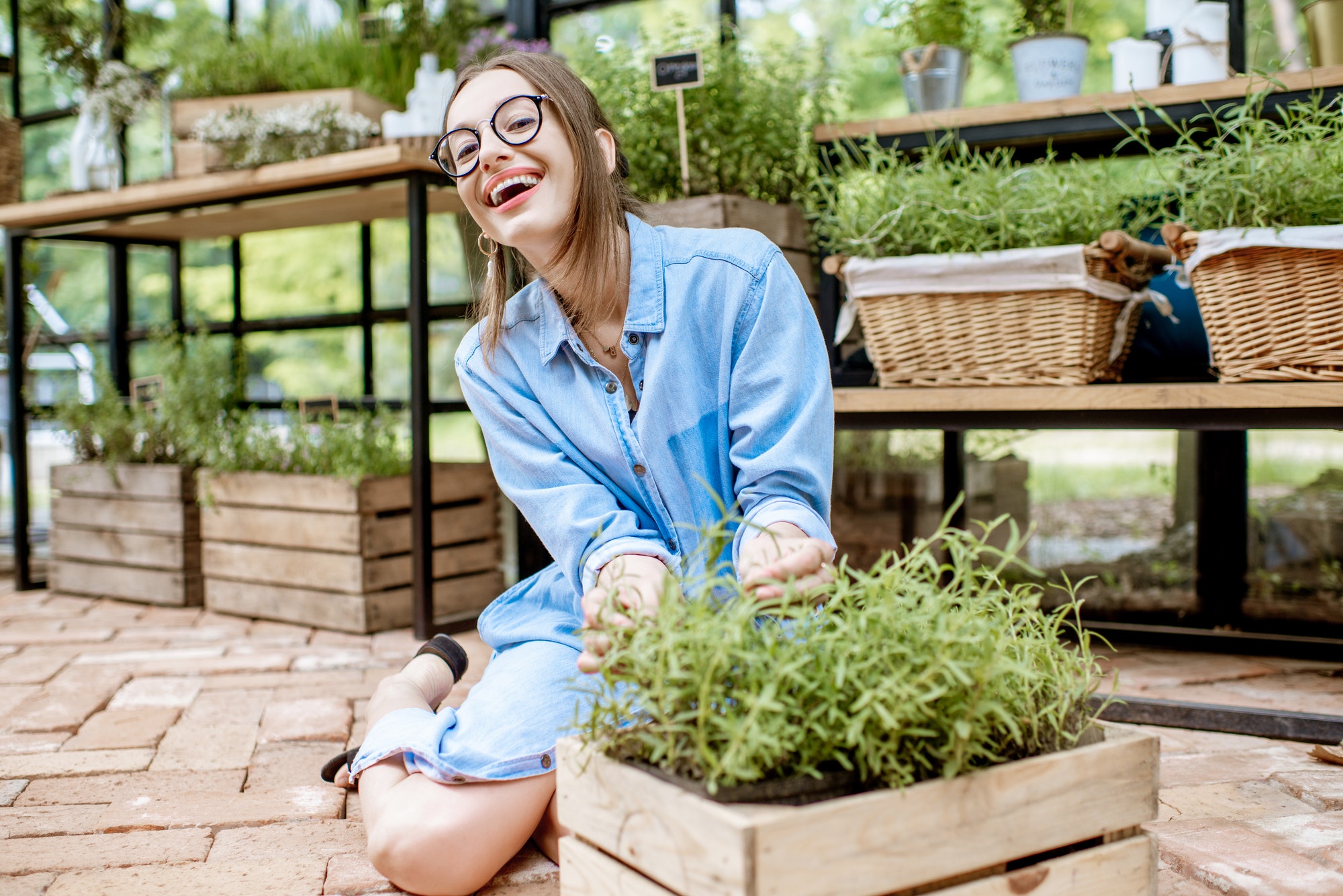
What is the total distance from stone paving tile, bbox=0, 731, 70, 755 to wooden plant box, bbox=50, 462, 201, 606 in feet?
4.21

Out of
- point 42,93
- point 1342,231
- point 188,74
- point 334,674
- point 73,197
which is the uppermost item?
point 42,93

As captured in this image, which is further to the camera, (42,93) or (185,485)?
(42,93)

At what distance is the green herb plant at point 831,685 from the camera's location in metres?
0.94

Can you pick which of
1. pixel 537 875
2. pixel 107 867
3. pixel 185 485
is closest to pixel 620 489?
pixel 537 875

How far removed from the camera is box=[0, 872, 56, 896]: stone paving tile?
4.68 feet

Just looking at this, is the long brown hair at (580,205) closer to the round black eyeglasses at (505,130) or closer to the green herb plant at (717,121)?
the round black eyeglasses at (505,130)

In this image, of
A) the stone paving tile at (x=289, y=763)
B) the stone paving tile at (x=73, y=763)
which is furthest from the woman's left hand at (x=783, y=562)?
the stone paving tile at (x=73, y=763)

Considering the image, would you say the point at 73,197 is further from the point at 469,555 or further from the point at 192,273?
the point at 192,273

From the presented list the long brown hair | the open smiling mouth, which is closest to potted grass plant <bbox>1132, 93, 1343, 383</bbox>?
the long brown hair

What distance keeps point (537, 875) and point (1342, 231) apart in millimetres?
1636

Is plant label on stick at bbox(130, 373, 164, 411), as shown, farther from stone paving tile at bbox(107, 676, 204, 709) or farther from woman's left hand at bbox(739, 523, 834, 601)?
woman's left hand at bbox(739, 523, 834, 601)

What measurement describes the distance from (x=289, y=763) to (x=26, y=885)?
0.53 meters

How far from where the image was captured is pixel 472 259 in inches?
96.0

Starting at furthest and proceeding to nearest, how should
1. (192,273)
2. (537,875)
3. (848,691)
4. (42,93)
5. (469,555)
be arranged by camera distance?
(192,273)
(42,93)
(469,555)
(537,875)
(848,691)
